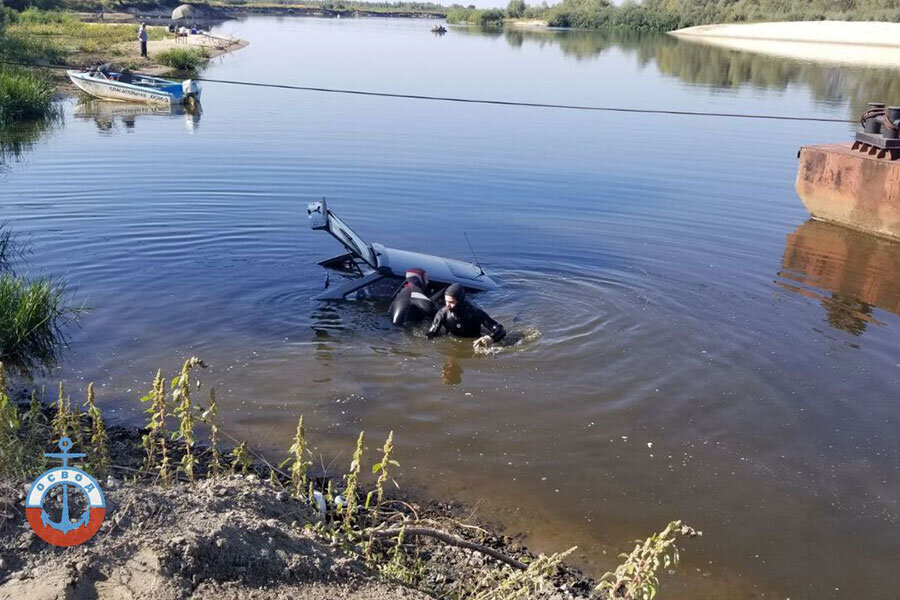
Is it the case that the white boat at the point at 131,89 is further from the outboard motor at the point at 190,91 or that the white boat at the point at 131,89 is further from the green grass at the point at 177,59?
the green grass at the point at 177,59

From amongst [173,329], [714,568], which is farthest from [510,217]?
[714,568]

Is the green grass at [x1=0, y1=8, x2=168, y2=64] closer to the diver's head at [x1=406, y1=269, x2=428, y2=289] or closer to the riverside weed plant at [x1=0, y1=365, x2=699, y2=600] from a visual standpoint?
the diver's head at [x1=406, y1=269, x2=428, y2=289]

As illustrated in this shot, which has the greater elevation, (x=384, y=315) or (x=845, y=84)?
(x=845, y=84)

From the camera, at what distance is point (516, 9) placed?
131 metres

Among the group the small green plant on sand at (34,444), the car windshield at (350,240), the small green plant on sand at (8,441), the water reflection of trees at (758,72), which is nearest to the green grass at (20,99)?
the car windshield at (350,240)

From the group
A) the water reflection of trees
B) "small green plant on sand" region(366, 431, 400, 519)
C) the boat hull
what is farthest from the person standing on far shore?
"small green plant on sand" region(366, 431, 400, 519)

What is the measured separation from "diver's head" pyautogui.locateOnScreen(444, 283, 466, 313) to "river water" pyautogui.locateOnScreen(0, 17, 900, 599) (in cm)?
61

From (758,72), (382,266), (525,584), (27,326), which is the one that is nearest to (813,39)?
(758,72)

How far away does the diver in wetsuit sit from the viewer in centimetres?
977

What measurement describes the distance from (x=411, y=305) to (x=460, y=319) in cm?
71

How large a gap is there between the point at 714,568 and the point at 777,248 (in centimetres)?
968

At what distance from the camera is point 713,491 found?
689cm

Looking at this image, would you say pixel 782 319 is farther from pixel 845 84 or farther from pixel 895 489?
pixel 845 84

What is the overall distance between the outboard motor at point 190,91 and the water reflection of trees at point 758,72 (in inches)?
906
